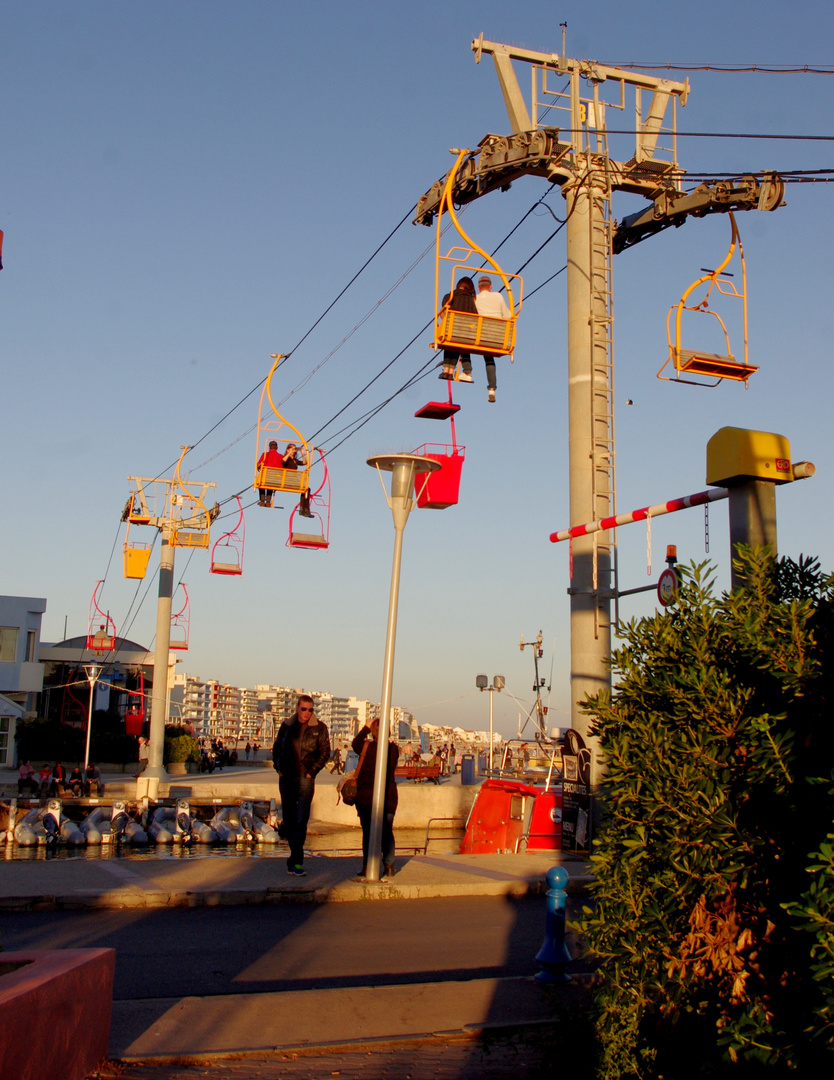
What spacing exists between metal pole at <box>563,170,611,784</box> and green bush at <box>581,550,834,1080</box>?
11.3 m

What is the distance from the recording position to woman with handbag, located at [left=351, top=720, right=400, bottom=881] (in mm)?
11828

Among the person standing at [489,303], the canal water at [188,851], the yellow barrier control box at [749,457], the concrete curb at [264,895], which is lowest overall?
the canal water at [188,851]

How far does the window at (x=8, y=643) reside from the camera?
46.2 meters

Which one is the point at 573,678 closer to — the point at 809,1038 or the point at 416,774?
the point at 809,1038

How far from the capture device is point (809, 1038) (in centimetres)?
350

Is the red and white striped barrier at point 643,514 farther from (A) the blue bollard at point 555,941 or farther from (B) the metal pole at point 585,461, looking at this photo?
(A) the blue bollard at point 555,941

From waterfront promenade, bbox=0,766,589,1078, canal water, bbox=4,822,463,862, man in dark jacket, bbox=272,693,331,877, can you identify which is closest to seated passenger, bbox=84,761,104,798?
canal water, bbox=4,822,463,862

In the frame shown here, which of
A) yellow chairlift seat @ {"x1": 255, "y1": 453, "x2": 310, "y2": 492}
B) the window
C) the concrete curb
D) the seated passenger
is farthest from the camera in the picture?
the window

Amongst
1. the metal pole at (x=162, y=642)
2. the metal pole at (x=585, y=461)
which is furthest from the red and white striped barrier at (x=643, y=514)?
the metal pole at (x=162, y=642)

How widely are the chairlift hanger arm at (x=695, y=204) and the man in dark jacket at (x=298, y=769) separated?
9.99 metres

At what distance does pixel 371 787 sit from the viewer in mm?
12125

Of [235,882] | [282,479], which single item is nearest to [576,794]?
[235,882]

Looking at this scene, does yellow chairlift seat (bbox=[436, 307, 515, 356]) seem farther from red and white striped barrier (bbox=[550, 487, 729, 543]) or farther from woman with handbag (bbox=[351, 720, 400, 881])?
woman with handbag (bbox=[351, 720, 400, 881])

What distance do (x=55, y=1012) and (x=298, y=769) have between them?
715 cm
